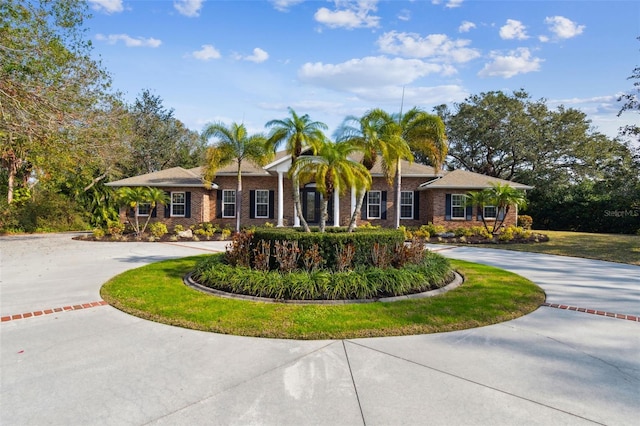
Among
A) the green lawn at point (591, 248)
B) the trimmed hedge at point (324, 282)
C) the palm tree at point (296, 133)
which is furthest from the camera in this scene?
the green lawn at point (591, 248)

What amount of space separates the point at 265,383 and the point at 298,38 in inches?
434

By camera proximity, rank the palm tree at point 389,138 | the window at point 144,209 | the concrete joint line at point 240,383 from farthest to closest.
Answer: the window at point 144,209, the palm tree at point 389,138, the concrete joint line at point 240,383

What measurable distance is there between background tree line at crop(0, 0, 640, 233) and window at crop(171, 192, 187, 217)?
4.50 m

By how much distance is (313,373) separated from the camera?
3816mm

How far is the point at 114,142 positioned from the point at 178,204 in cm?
673

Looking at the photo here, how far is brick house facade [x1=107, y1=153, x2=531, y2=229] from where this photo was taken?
799 inches

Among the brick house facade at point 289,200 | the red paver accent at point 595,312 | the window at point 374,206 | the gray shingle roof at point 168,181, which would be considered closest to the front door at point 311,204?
the brick house facade at point 289,200

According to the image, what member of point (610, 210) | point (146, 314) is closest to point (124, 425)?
point (146, 314)

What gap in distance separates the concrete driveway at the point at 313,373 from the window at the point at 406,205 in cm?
1512

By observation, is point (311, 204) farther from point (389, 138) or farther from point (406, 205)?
point (389, 138)

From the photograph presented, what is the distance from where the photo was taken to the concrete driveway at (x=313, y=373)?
3.07 metres

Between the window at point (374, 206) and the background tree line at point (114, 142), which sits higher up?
the background tree line at point (114, 142)

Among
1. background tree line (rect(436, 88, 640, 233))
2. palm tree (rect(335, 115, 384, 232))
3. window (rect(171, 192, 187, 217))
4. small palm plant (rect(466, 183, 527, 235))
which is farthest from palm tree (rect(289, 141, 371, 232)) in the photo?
background tree line (rect(436, 88, 640, 233))

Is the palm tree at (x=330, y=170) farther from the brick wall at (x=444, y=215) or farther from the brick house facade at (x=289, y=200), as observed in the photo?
the brick wall at (x=444, y=215)
